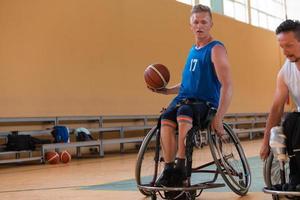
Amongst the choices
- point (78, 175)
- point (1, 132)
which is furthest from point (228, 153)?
point (1, 132)

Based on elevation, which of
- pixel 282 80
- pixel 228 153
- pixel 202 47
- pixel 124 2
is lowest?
pixel 228 153

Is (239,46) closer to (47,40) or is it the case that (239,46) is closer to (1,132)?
(47,40)

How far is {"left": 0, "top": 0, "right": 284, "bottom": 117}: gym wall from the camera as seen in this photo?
620 cm

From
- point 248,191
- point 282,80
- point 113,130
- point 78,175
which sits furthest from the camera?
point 113,130

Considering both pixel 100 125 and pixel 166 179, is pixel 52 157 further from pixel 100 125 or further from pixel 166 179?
pixel 166 179

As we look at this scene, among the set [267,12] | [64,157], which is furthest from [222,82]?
[267,12]

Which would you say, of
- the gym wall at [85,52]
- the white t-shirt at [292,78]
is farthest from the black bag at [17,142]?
the white t-shirt at [292,78]

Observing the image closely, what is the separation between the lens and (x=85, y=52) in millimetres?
7121

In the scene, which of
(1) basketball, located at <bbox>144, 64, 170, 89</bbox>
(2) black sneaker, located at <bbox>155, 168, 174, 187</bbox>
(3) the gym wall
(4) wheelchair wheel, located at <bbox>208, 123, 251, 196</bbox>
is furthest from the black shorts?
(3) the gym wall

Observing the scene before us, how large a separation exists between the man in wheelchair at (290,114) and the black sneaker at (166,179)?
18.1 inches

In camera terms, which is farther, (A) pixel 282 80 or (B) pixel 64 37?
(B) pixel 64 37

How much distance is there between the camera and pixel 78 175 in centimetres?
439

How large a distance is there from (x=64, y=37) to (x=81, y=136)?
1.46 meters

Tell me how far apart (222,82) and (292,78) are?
1.69ft
